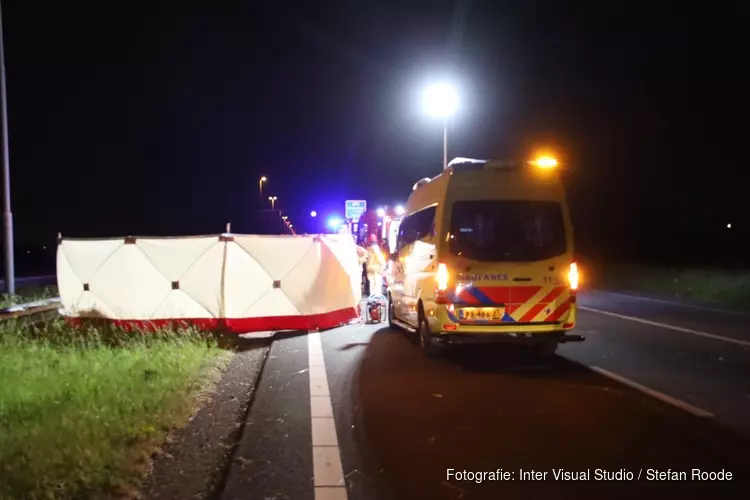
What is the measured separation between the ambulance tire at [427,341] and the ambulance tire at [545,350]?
1494 millimetres

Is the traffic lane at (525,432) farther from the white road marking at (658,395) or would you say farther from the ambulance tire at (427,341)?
the ambulance tire at (427,341)

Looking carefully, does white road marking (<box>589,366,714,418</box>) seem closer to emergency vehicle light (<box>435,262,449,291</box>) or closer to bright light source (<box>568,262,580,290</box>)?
bright light source (<box>568,262,580,290</box>)

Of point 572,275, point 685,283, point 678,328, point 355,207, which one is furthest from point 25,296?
point 355,207

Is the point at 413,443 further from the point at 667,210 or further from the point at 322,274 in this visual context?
the point at 667,210

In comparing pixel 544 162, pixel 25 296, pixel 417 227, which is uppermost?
pixel 544 162

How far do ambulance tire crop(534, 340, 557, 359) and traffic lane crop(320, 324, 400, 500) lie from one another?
2.62 metres

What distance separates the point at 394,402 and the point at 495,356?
3.36m

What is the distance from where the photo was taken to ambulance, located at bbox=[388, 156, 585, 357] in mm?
9180

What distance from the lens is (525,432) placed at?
6352mm

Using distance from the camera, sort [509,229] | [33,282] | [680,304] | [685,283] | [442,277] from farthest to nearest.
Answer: [33,282], [685,283], [680,304], [509,229], [442,277]

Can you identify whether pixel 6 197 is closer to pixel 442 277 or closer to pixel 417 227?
pixel 417 227

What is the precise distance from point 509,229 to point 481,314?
1.21 m

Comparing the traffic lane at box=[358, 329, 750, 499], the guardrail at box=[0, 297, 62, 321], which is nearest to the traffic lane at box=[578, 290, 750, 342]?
the traffic lane at box=[358, 329, 750, 499]

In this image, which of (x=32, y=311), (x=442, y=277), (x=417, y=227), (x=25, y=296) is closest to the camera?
(x=442, y=277)
